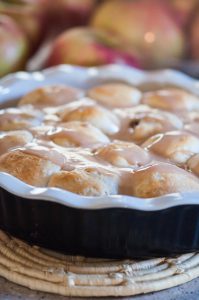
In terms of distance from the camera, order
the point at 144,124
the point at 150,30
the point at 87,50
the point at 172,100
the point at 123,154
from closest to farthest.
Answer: the point at 123,154
the point at 144,124
the point at 172,100
the point at 87,50
the point at 150,30

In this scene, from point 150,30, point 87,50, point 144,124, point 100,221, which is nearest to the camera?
point 100,221

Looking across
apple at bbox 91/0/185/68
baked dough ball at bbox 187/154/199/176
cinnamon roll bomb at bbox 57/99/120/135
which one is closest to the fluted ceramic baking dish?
baked dough ball at bbox 187/154/199/176

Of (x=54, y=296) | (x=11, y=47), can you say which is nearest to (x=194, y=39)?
(x=11, y=47)

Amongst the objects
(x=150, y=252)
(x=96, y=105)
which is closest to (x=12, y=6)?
(x=96, y=105)

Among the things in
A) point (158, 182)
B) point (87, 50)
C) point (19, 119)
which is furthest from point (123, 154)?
point (87, 50)

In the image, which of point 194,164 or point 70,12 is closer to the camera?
point 194,164

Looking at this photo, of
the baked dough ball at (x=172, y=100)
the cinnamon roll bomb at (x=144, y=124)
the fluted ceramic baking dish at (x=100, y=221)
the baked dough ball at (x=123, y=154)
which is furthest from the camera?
the baked dough ball at (x=172, y=100)

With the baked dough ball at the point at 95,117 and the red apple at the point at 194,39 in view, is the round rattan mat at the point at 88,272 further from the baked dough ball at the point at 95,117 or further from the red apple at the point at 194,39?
the red apple at the point at 194,39

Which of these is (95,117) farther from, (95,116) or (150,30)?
(150,30)

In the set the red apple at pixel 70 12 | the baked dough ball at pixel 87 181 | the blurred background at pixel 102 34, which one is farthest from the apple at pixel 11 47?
the baked dough ball at pixel 87 181
